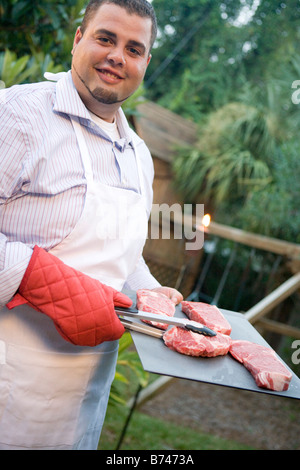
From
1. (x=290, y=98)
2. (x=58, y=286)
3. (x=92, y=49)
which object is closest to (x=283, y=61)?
(x=290, y=98)

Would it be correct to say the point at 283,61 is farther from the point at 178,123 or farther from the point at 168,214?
the point at 168,214

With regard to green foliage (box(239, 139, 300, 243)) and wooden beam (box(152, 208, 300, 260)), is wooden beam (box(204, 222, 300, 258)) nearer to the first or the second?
wooden beam (box(152, 208, 300, 260))

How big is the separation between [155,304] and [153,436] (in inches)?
89.6

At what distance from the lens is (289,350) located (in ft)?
16.2

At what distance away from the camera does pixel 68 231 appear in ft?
4.73

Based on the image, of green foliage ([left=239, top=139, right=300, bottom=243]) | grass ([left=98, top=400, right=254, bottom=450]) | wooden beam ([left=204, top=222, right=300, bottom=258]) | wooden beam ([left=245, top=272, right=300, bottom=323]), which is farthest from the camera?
green foliage ([left=239, top=139, right=300, bottom=243])

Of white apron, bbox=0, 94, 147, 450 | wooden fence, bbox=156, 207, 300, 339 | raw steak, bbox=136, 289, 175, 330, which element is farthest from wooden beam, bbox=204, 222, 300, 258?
white apron, bbox=0, 94, 147, 450

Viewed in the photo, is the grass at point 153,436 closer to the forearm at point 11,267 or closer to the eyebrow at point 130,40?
the forearm at point 11,267

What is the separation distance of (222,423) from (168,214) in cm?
211

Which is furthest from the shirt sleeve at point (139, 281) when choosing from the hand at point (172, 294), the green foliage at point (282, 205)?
the green foliage at point (282, 205)

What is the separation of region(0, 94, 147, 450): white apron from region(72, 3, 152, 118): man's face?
0.48 feet

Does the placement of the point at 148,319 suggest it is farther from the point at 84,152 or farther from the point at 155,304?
the point at 84,152

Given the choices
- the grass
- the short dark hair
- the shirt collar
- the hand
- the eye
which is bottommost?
the grass

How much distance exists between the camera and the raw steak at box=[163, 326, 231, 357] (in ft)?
4.58
